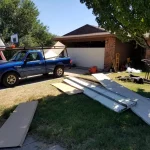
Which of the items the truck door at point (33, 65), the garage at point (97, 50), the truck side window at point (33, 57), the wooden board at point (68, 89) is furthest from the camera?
the garage at point (97, 50)

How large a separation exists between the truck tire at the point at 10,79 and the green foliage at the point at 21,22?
758 inches

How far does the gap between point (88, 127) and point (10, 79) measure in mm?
5825

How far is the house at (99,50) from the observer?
1422 cm

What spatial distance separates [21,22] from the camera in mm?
30453

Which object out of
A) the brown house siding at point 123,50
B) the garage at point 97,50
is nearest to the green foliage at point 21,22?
the garage at point 97,50

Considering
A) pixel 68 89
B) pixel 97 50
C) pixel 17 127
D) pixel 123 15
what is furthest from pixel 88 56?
pixel 17 127

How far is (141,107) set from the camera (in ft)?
18.4

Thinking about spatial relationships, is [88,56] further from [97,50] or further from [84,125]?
[84,125]

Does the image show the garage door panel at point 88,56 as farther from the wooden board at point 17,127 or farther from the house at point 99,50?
the wooden board at point 17,127

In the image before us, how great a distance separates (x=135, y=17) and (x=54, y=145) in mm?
4590

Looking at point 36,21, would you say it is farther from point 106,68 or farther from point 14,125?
point 14,125

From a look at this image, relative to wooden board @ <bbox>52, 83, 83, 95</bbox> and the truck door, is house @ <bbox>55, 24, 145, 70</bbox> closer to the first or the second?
the truck door

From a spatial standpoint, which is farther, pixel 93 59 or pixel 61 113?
pixel 93 59

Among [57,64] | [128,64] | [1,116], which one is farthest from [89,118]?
[128,64]
